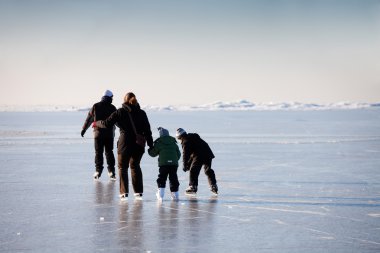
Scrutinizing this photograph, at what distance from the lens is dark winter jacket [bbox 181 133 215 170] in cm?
1115

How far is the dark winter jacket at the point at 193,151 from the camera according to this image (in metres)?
11.1

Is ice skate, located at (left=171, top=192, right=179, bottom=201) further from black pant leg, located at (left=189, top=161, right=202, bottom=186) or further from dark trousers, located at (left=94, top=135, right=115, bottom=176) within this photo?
dark trousers, located at (left=94, top=135, right=115, bottom=176)

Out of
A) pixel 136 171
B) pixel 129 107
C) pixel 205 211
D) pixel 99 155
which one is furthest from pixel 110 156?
pixel 205 211

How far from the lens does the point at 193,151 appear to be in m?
11.3

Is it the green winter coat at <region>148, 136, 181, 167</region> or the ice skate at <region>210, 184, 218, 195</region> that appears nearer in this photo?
the green winter coat at <region>148, 136, 181, 167</region>

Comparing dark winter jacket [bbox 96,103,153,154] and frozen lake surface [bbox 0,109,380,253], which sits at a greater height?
dark winter jacket [bbox 96,103,153,154]

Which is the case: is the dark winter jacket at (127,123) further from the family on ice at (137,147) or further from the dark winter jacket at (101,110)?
the dark winter jacket at (101,110)

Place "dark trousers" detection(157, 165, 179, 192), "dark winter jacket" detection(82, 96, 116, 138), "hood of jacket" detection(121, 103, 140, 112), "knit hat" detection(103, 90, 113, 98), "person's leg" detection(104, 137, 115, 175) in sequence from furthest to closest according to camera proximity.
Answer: "person's leg" detection(104, 137, 115, 175) < "knit hat" detection(103, 90, 113, 98) < "dark winter jacket" detection(82, 96, 116, 138) < "dark trousers" detection(157, 165, 179, 192) < "hood of jacket" detection(121, 103, 140, 112)

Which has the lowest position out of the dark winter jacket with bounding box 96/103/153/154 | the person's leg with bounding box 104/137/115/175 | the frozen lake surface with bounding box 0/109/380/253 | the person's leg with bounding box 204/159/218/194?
the frozen lake surface with bounding box 0/109/380/253

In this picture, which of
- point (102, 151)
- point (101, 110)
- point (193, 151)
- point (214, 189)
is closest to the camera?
point (214, 189)

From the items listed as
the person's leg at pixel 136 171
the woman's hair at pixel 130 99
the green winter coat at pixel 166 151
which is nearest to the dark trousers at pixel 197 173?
the green winter coat at pixel 166 151

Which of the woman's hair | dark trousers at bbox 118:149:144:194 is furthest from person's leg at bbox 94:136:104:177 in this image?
the woman's hair

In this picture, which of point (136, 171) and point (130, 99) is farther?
point (136, 171)

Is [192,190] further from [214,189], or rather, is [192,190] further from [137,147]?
[137,147]
